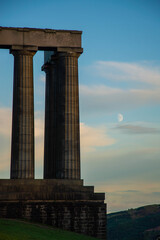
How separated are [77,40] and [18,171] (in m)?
24.9

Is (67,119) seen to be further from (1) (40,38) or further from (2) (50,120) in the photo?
(1) (40,38)

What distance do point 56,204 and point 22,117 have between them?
15562 mm

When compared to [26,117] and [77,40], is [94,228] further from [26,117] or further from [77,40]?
[77,40]

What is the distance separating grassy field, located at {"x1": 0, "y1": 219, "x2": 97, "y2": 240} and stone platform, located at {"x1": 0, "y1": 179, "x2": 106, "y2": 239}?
8291 mm

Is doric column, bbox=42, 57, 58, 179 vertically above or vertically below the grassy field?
above

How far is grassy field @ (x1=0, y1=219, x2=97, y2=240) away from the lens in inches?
2660

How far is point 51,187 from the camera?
94188 millimetres

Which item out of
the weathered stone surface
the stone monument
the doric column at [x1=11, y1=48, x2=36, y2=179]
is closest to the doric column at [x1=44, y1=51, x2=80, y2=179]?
the stone monument

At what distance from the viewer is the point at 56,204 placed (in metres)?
91.9

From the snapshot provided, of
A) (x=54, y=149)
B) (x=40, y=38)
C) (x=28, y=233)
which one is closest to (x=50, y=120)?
(x=54, y=149)

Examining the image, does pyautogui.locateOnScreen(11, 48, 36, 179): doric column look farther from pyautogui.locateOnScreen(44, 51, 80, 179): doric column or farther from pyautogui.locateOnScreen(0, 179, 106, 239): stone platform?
pyautogui.locateOnScreen(44, 51, 80, 179): doric column

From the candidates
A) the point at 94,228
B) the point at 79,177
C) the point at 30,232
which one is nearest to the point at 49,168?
the point at 79,177

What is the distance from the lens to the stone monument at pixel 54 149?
91250 mm

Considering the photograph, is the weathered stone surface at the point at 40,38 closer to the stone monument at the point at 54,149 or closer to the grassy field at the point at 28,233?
the stone monument at the point at 54,149
